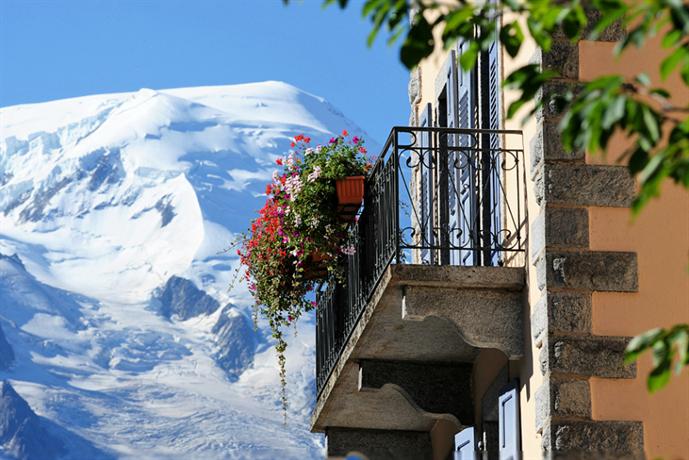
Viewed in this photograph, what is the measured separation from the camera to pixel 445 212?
38.1ft

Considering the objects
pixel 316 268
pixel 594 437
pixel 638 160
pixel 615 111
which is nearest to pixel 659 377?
pixel 638 160

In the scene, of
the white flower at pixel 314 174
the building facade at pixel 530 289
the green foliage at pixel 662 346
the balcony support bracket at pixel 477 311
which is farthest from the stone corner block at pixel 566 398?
the green foliage at pixel 662 346

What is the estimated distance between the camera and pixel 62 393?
654ft

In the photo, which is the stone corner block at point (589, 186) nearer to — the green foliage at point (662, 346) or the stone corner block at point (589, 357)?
the stone corner block at point (589, 357)

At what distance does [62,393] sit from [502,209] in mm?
→ 193627

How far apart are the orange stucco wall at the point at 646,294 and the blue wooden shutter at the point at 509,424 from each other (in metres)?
1.07

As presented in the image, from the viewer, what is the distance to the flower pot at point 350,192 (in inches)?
455

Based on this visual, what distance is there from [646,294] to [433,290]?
1324 mm

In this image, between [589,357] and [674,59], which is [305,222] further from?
[674,59]

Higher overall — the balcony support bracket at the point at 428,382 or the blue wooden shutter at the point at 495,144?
the blue wooden shutter at the point at 495,144

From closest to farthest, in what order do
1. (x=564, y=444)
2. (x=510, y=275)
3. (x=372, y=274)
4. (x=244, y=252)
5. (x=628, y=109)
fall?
(x=628, y=109) → (x=564, y=444) → (x=510, y=275) → (x=372, y=274) → (x=244, y=252)

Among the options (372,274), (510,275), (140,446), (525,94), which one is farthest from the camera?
(140,446)

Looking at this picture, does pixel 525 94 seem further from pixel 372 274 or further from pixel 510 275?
pixel 372 274

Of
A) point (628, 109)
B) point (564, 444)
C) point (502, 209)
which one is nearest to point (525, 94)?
point (628, 109)
